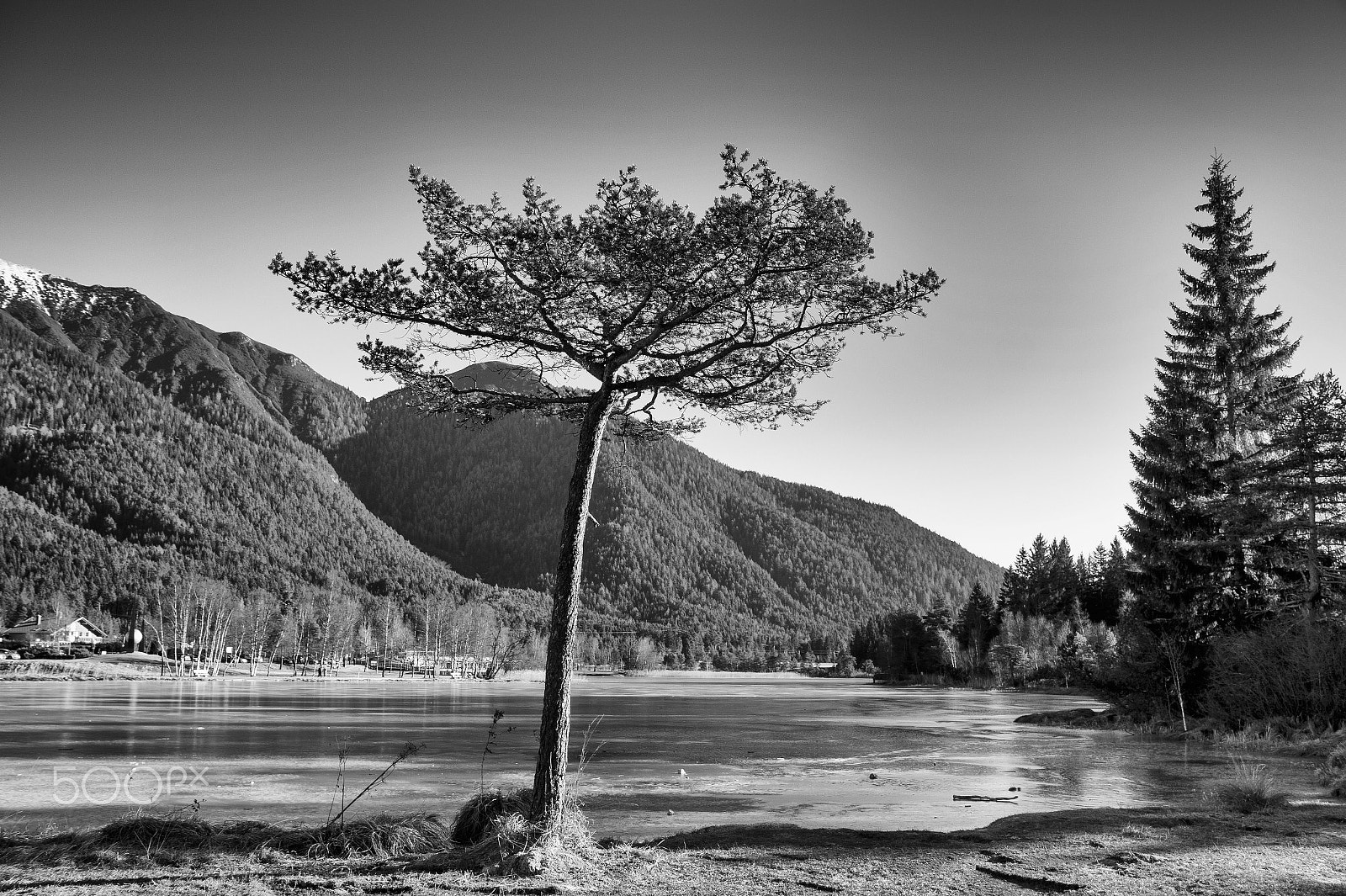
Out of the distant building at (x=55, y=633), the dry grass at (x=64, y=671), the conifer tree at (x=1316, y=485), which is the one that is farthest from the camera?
the distant building at (x=55, y=633)

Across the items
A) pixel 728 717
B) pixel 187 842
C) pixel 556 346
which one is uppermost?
pixel 556 346

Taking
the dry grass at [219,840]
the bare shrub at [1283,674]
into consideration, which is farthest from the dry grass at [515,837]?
the bare shrub at [1283,674]

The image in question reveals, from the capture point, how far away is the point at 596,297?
37.3 ft

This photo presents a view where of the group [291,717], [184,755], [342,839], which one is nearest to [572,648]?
[342,839]

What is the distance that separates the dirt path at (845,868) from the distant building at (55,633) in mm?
127632

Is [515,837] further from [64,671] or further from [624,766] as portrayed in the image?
[64,671]

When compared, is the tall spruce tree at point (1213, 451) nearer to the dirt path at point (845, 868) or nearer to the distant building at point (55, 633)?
the dirt path at point (845, 868)

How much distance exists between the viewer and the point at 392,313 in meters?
11.1

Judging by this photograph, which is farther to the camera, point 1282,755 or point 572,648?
point 1282,755

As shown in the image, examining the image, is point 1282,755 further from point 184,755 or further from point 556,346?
point 184,755

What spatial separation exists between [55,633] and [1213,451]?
5267 inches

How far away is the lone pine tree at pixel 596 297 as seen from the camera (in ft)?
34.4

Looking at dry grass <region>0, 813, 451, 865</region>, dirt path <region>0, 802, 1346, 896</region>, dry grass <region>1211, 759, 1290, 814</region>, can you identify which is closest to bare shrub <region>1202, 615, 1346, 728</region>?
dry grass <region>1211, 759, 1290, 814</region>

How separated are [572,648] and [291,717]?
33.0 metres
